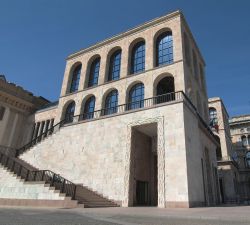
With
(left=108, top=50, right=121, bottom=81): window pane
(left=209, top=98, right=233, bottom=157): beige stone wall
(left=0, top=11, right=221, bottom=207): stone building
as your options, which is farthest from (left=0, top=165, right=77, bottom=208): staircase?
(left=209, top=98, right=233, bottom=157): beige stone wall

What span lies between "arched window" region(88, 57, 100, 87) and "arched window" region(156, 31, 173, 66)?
7.79 m

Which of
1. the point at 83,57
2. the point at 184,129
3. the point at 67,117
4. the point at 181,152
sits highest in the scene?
the point at 83,57

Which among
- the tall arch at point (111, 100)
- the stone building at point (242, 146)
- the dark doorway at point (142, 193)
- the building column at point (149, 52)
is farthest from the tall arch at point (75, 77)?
the stone building at point (242, 146)

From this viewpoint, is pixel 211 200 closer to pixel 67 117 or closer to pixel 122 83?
pixel 122 83

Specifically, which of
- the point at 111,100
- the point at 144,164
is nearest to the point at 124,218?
the point at 144,164

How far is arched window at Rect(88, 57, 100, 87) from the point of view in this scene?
26.8m

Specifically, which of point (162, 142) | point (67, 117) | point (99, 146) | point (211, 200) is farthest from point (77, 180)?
point (211, 200)

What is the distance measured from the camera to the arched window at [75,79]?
2812 centimetres

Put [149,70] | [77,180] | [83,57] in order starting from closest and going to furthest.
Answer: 1. [77,180]
2. [149,70]
3. [83,57]

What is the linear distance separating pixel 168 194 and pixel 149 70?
40.6 feet

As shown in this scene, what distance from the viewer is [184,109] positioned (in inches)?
642

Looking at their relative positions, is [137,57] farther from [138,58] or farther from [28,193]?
[28,193]

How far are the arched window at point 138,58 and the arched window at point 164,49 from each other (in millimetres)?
1686

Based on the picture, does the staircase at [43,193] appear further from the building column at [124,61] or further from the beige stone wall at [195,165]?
the building column at [124,61]
